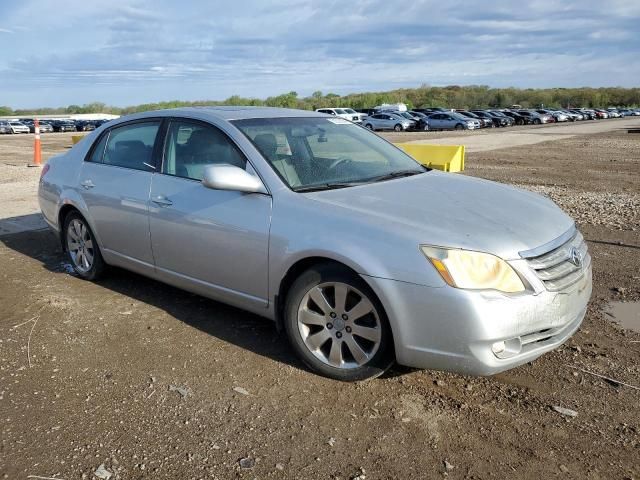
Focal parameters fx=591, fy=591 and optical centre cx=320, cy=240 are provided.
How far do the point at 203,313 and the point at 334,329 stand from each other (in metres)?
1.53

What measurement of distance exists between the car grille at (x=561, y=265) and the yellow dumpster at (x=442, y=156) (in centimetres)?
570

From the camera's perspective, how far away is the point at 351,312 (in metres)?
3.39

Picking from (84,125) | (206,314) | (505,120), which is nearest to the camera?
(206,314)

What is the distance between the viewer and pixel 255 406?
3285mm

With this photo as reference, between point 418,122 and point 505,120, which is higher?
point 505,120

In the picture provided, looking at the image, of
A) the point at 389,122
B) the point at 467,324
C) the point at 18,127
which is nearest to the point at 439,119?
the point at 389,122

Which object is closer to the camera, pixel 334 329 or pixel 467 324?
pixel 467 324

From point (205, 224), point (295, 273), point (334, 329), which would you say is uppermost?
point (205, 224)

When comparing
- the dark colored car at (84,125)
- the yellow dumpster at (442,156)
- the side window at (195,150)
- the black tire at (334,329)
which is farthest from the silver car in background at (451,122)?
the black tire at (334,329)

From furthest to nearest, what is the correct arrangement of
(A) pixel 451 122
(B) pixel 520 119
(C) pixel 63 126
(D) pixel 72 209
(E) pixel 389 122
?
(B) pixel 520 119, (C) pixel 63 126, (A) pixel 451 122, (E) pixel 389 122, (D) pixel 72 209

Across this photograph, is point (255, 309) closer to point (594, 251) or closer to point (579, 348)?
point (579, 348)

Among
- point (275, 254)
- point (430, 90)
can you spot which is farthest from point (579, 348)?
point (430, 90)

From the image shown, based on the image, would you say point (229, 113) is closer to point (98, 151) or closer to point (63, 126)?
point (98, 151)

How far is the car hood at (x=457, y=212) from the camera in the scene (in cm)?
317
